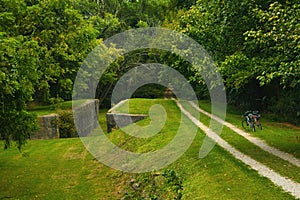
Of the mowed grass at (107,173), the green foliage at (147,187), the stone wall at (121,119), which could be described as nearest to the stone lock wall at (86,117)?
the stone wall at (121,119)

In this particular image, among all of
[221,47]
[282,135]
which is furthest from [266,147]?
[221,47]

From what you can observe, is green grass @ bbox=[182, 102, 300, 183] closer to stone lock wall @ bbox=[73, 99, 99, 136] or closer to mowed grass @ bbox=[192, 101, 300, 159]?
mowed grass @ bbox=[192, 101, 300, 159]

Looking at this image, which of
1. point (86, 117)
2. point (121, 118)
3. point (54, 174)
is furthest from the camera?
point (86, 117)

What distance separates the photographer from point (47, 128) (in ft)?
85.3

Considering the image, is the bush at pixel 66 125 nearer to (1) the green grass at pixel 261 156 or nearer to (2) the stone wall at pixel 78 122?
(2) the stone wall at pixel 78 122

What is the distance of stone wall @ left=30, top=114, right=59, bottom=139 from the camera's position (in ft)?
83.8

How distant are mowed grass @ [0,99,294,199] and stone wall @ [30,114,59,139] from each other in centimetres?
79

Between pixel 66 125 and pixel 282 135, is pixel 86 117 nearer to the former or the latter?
pixel 66 125

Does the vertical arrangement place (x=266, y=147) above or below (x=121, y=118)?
below

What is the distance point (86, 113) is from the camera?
31.7m

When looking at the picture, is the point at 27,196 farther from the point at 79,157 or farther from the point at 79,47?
the point at 79,47

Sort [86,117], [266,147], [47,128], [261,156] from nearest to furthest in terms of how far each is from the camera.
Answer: [261,156]
[266,147]
[47,128]
[86,117]

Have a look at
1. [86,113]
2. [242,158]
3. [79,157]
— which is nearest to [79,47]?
[86,113]

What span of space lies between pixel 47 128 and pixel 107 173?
9876 mm
